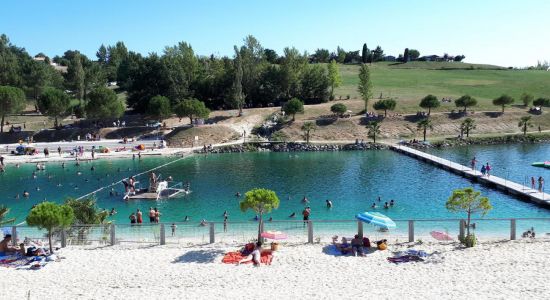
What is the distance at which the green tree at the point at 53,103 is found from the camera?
97.3 meters

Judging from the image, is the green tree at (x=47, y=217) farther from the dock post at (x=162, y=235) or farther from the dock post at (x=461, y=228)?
the dock post at (x=461, y=228)

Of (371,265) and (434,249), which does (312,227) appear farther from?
(434,249)

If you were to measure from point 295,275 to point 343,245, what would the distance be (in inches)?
186

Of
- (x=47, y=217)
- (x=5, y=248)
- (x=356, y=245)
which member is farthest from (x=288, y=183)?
(x=5, y=248)

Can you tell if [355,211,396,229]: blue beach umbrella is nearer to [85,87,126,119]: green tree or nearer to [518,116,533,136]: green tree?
[518,116,533,136]: green tree

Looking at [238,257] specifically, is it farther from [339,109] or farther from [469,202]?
[339,109]

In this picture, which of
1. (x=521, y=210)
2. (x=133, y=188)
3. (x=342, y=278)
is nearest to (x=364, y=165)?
(x=521, y=210)

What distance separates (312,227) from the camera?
96.0ft

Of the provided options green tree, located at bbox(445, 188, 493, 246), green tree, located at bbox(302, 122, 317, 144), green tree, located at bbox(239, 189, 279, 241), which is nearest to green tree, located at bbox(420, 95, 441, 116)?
green tree, located at bbox(302, 122, 317, 144)

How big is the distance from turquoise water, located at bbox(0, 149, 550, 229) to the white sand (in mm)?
15508

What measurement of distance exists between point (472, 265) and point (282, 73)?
3615 inches

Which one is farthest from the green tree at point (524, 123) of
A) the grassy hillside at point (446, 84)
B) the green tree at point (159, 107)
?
the green tree at point (159, 107)

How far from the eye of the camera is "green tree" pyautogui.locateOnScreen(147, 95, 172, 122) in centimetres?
9762

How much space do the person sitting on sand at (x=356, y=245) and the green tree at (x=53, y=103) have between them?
85263 mm
